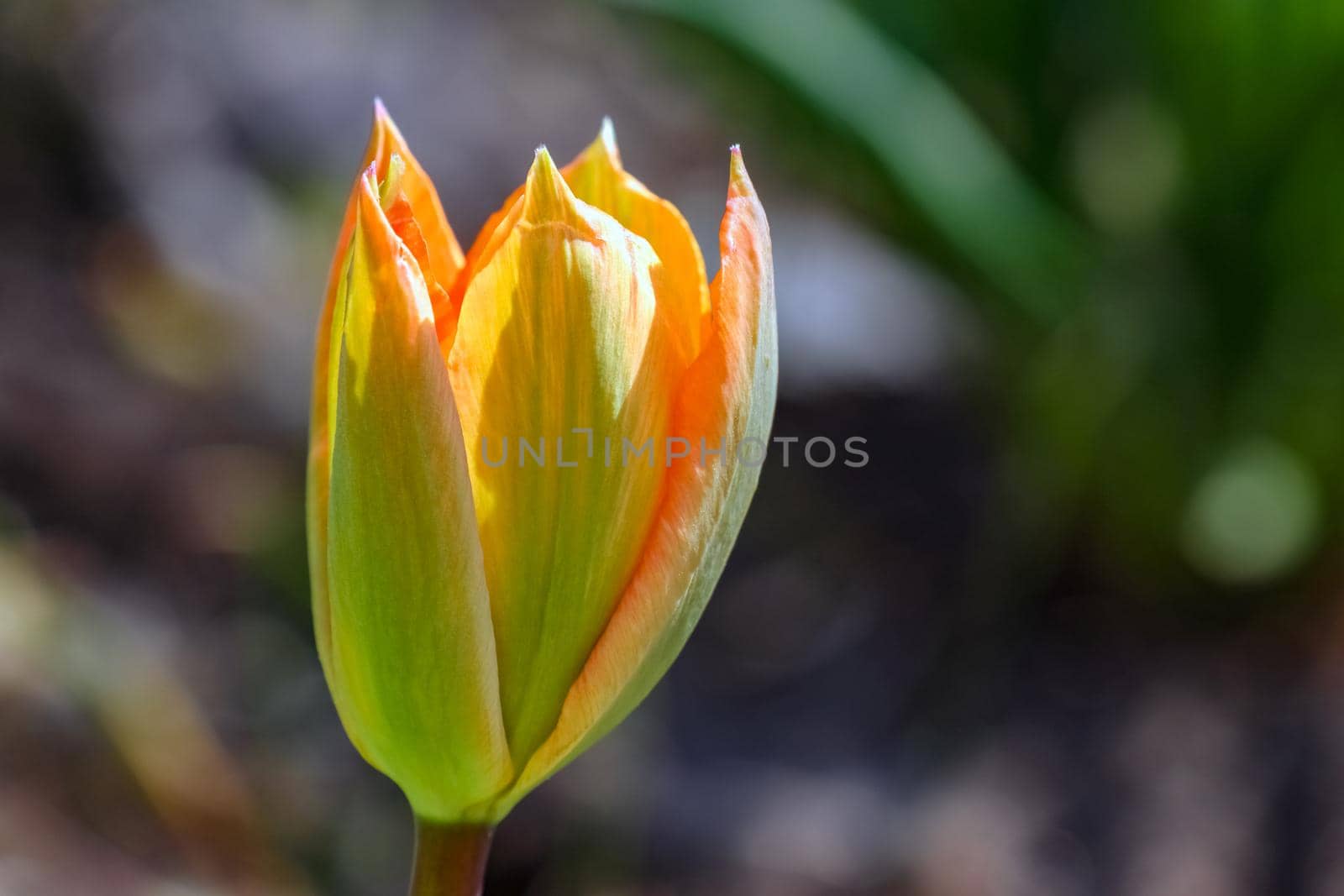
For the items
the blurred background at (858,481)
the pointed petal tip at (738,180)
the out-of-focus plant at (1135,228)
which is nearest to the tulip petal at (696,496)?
the pointed petal tip at (738,180)

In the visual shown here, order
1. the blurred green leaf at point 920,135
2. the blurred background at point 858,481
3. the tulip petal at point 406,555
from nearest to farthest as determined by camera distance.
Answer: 1. the tulip petal at point 406,555
2. the blurred background at point 858,481
3. the blurred green leaf at point 920,135

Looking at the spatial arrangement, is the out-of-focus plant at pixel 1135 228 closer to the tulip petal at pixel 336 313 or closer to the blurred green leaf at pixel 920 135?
the blurred green leaf at pixel 920 135

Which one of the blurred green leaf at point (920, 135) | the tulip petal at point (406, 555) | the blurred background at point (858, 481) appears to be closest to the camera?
the tulip petal at point (406, 555)

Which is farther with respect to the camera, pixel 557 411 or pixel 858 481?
pixel 858 481

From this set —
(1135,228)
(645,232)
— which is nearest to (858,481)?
(1135,228)

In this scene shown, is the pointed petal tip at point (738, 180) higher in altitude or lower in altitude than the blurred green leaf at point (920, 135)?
lower

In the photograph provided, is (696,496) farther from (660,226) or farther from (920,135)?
(920,135)

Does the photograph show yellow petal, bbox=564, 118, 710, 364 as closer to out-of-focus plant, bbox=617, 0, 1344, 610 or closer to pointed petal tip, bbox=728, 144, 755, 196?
pointed petal tip, bbox=728, 144, 755, 196

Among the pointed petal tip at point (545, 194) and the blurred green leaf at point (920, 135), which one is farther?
the blurred green leaf at point (920, 135)

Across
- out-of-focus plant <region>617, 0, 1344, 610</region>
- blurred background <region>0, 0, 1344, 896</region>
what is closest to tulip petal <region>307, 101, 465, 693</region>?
blurred background <region>0, 0, 1344, 896</region>
